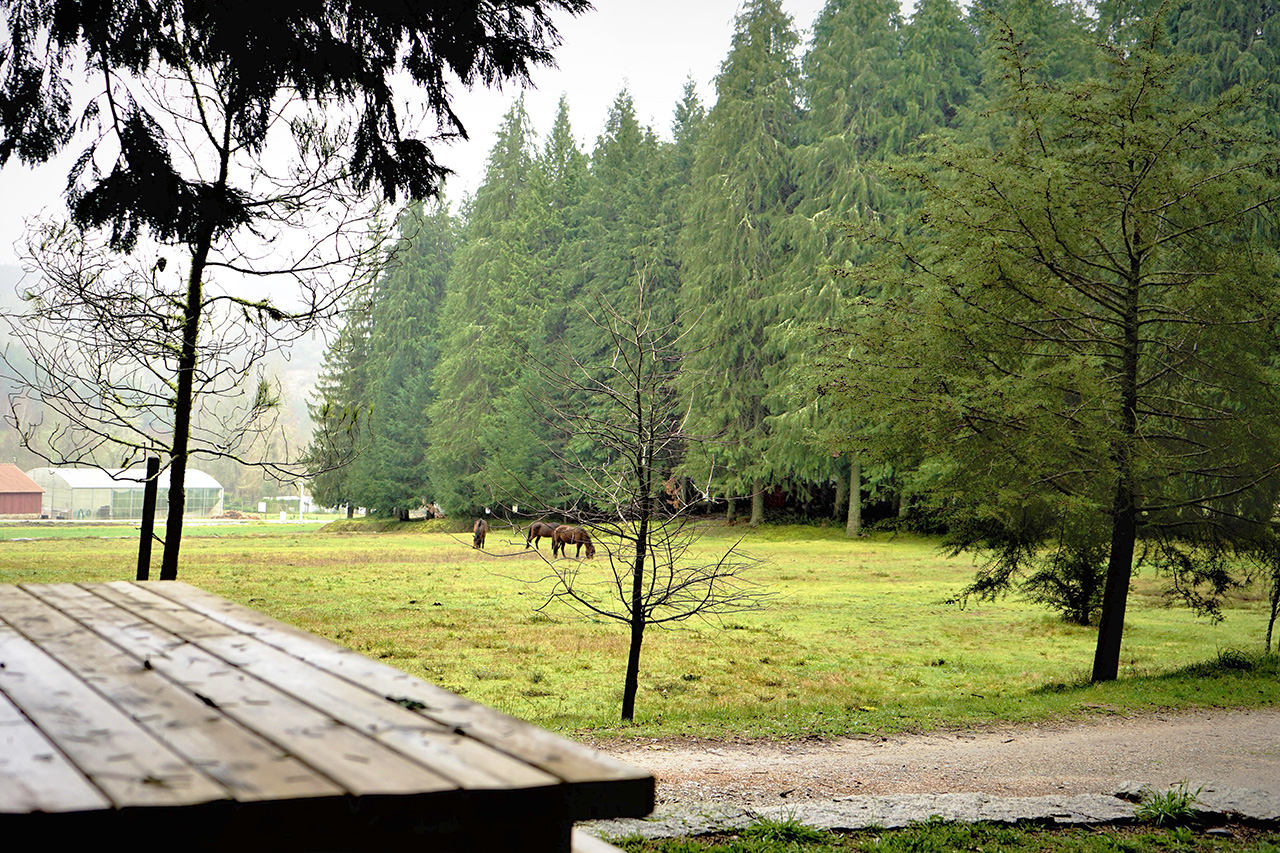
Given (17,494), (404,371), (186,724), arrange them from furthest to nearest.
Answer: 1. (17,494)
2. (404,371)
3. (186,724)

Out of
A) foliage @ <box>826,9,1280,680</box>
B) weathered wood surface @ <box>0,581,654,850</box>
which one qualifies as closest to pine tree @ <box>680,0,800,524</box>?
foliage @ <box>826,9,1280,680</box>

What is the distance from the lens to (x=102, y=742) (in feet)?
5.62

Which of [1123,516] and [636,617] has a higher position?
[1123,516]

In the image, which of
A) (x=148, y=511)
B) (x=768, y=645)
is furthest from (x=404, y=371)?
(x=148, y=511)

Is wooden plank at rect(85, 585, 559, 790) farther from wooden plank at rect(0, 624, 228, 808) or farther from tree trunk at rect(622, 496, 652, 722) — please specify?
tree trunk at rect(622, 496, 652, 722)

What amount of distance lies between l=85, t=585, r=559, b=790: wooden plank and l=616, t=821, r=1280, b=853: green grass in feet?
7.92

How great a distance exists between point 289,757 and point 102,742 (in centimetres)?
35

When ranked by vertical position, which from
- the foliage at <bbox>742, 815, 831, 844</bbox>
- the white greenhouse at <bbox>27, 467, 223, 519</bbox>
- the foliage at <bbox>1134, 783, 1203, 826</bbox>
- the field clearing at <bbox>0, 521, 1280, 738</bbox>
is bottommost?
the white greenhouse at <bbox>27, 467, 223, 519</bbox>

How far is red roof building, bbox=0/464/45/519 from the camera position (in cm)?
4583

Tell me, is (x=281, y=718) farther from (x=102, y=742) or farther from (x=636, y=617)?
(x=636, y=617)

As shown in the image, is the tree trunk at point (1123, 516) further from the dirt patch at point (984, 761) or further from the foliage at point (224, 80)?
the foliage at point (224, 80)

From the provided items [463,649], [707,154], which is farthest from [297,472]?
[707,154]

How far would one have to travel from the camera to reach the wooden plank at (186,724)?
1.51m

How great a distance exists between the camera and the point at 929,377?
32.1 ft
